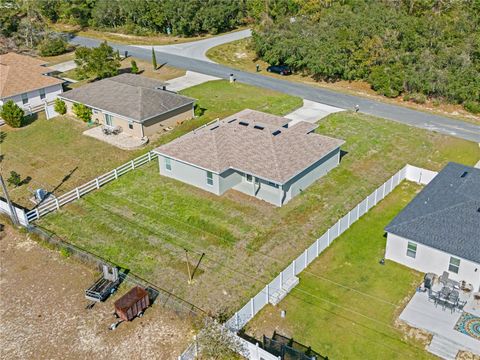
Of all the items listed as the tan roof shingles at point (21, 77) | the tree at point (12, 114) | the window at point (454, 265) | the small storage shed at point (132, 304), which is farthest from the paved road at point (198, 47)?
the window at point (454, 265)

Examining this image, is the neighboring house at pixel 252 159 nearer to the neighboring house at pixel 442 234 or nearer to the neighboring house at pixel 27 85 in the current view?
the neighboring house at pixel 442 234

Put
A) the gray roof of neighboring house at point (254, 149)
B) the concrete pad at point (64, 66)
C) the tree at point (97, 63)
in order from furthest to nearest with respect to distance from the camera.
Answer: the concrete pad at point (64, 66)
the tree at point (97, 63)
the gray roof of neighboring house at point (254, 149)

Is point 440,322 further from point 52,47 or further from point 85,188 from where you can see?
point 52,47

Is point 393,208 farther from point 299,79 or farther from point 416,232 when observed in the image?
point 299,79

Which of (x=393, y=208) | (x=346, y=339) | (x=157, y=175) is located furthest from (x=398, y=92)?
(x=346, y=339)

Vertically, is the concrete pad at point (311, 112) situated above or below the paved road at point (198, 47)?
below

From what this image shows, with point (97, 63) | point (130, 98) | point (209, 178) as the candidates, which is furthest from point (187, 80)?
point (209, 178)

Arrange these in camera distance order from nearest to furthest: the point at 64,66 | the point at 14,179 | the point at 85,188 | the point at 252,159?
the point at 252,159, the point at 85,188, the point at 14,179, the point at 64,66
